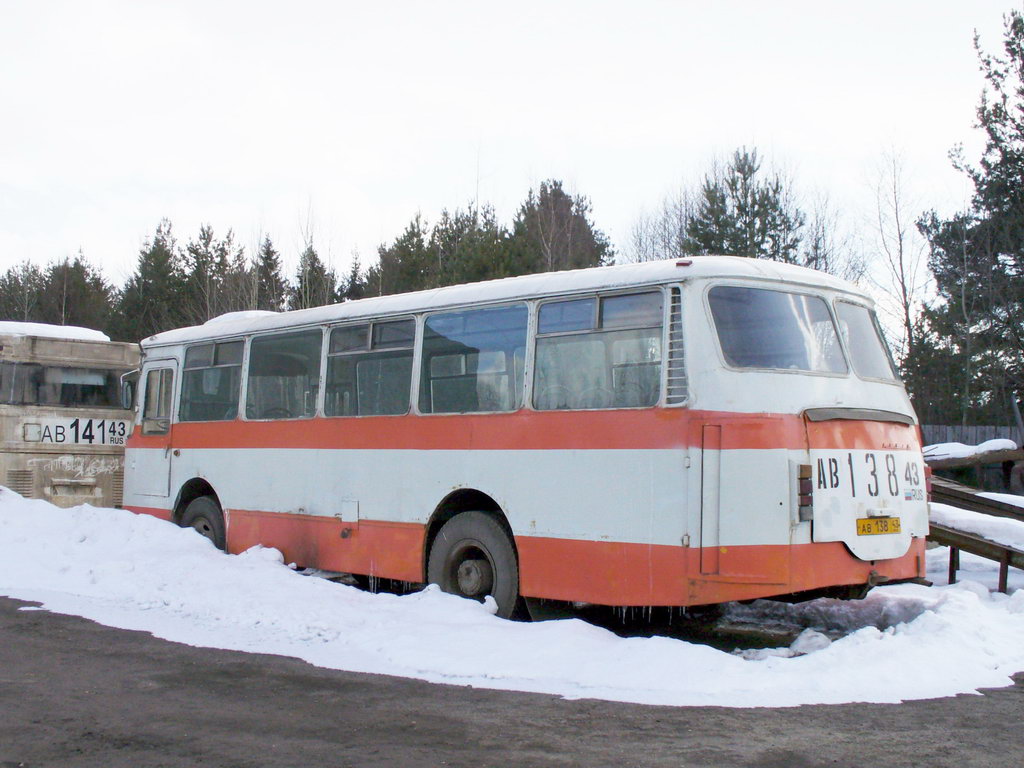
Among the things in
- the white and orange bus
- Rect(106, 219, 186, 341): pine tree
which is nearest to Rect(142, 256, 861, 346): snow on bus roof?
the white and orange bus

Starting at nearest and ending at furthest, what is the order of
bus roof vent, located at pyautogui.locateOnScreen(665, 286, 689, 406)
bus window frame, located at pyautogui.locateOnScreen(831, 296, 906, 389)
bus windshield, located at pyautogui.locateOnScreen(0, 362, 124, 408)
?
bus roof vent, located at pyautogui.locateOnScreen(665, 286, 689, 406)
bus window frame, located at pyautogui.locateOnScreen(831, 296, 906, 389)
bus windshield, located at pyautogui.locateOnScreen(0, 362, 124, 408)

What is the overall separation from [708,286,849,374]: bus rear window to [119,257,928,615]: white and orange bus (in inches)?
0.7

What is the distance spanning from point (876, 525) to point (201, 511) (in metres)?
8.10

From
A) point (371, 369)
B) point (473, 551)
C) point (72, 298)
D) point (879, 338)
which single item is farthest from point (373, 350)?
point (72, 298)

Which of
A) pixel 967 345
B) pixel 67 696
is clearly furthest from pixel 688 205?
pixel 67 696

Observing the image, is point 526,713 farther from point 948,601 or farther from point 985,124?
point 985,124

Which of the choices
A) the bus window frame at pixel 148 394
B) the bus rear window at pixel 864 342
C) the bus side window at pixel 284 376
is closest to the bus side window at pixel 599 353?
the bus rear window at pixel 864 342

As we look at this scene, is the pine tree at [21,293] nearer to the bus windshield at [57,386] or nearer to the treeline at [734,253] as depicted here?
the treeline at [734,253]

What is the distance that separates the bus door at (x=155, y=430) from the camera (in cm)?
1391

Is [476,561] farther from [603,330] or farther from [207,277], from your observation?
[207,277]

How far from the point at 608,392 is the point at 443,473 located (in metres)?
2.04

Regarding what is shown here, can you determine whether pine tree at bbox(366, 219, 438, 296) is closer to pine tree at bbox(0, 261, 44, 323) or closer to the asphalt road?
pine tree at bbox(0, 261, 44, 323)

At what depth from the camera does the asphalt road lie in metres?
5.43

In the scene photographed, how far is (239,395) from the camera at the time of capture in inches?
504
